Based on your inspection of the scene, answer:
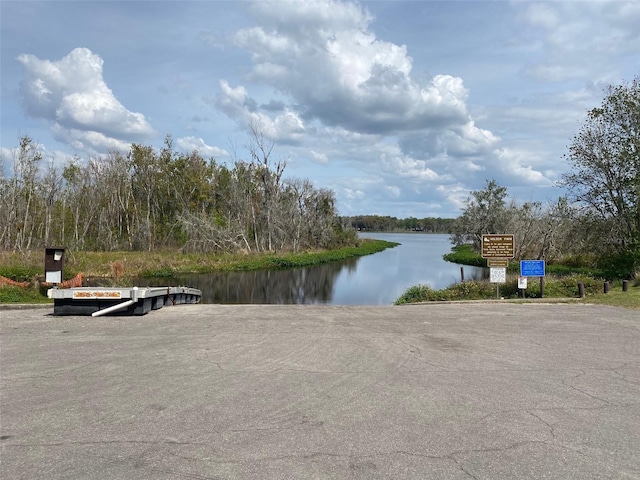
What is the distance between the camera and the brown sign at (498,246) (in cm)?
1742

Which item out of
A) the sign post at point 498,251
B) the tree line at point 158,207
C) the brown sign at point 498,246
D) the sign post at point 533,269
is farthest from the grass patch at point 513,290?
the tree line at point 158,207

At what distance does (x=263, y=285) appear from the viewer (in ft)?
104

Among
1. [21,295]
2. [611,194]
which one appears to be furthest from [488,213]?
[21,295]

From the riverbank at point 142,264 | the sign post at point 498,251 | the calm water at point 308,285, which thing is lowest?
the calm water at point 308,285

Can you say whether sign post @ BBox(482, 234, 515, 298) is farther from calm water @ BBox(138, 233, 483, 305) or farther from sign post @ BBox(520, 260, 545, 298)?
calm water @ BBox(138, 233, 483, 305)

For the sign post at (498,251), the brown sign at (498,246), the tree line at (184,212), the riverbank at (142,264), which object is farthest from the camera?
the tree line at (184,212)

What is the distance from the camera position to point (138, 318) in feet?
36.9

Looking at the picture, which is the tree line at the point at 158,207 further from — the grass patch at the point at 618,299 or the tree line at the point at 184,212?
the grass patch at the point at 618,299

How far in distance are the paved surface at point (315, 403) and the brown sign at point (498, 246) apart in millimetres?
7476

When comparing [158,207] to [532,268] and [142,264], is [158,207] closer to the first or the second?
[142,264]

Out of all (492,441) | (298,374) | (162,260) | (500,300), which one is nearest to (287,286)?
(162,260)

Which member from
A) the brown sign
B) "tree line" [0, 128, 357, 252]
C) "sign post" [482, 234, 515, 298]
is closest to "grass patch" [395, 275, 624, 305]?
"sign post" [482, 234, 515, 298]

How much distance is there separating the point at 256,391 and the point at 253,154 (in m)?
47.3

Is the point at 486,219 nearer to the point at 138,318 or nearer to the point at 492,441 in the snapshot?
the point at 138,318
